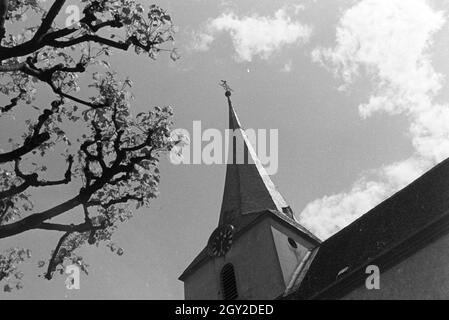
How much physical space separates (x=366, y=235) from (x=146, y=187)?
1093 centimetres

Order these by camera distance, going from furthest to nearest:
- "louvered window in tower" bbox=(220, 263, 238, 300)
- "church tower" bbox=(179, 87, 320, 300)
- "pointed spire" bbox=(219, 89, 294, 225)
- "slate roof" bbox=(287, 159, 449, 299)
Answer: "pointed spire" bbox=(219, 89, 294, 225)
"louvered window in tower" bbox=(220, 263, 238, 300)
"church tower" bbox=(179, 87, 320, 300)
"slate roof" bbox=(287, 159, 449, 299)

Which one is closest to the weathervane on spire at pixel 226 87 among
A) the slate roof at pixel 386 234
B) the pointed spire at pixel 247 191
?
the pointed spire at pixel 247 191

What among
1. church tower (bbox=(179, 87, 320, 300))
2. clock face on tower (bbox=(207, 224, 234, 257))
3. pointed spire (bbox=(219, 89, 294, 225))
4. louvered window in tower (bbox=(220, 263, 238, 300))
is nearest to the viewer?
church tower (bbox=(179, 87, 320, 300))

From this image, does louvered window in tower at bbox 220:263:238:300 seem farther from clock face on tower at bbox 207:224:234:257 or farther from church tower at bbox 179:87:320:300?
clock face on tower at bbox 207:224:234:257

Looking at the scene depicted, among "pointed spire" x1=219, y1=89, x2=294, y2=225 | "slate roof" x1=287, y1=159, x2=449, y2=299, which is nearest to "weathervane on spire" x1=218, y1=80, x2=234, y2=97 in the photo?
"pointed spire" x1=219, y1=89, x2=294, y2=225

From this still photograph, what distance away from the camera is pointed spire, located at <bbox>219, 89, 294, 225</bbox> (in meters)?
24.8

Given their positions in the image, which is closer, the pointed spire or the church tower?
the church tower
